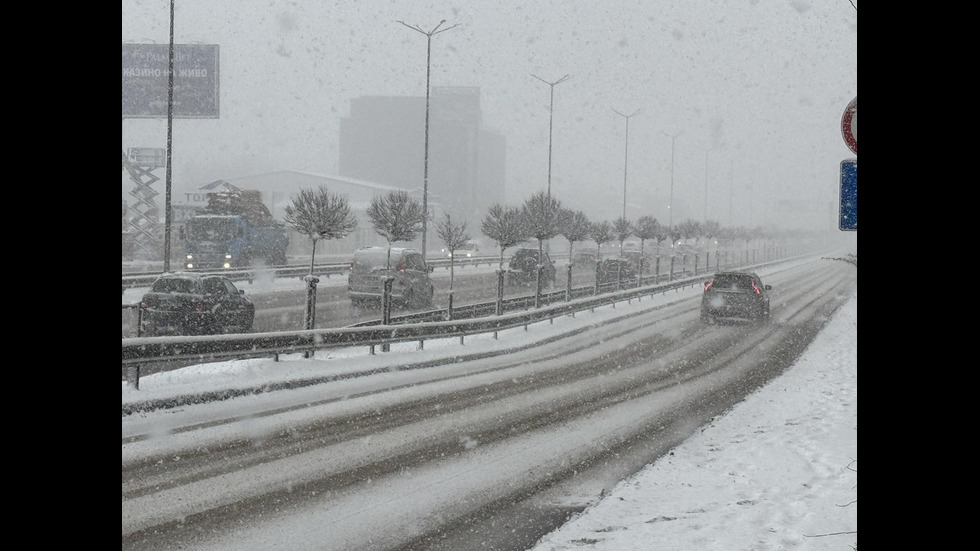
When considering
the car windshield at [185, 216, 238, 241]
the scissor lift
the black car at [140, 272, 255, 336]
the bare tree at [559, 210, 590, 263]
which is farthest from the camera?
the scissor lift

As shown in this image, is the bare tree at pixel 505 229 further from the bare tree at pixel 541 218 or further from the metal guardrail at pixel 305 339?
the metal guardrail at pixel 305 339

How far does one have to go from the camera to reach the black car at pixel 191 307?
17562mm

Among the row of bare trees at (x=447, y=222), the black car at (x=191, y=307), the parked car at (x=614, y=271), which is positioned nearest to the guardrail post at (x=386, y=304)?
the row of bare trees at (x=447, y=222)

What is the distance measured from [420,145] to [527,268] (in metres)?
96.1

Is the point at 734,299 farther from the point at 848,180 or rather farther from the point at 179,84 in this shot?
the point at 179,84

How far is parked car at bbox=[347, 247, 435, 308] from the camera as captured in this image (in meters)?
25.8

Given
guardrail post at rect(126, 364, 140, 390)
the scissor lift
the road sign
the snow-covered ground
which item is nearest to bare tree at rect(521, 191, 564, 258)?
the scissor lift

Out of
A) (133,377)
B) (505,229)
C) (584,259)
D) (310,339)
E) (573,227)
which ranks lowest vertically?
(133,377)

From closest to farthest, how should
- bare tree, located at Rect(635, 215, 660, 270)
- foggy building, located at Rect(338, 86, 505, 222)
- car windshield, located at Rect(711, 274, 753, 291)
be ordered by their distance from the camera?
car windshield, located at Rect(711, 274, 753, 291), bare tree, located at Rect(635, 215, 660, 270), foggy building, located at Rect(338, 86, 505, 222)

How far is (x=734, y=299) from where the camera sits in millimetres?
25844

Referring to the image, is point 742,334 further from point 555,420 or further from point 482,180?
point 482,180

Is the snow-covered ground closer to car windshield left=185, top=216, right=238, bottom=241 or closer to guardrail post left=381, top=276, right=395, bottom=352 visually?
guardrail post left=381, top=276, right=395, bottom=352

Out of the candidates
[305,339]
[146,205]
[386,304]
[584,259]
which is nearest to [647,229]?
[584,259]
